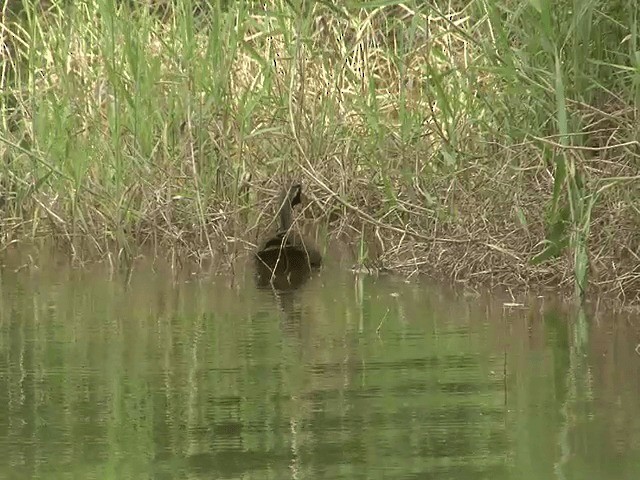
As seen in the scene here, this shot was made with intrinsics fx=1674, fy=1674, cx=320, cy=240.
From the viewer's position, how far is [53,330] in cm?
556

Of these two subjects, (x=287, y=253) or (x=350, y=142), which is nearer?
(x=287, y=253)

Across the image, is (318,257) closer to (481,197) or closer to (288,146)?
(288,146)

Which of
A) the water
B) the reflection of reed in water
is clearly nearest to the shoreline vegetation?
the reflection of reed in water

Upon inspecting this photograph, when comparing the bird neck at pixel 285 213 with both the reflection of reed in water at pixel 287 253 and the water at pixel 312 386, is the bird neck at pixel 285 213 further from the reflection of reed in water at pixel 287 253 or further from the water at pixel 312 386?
the water at pixel 312 386

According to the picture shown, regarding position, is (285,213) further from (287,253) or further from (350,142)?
(350,142)

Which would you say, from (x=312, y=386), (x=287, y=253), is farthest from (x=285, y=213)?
(x=312, y=386)

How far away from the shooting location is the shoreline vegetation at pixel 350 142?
5871mm

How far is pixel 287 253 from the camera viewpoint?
7.21m

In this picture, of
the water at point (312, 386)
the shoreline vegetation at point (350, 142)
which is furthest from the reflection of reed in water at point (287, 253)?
the water at point (312, 386)

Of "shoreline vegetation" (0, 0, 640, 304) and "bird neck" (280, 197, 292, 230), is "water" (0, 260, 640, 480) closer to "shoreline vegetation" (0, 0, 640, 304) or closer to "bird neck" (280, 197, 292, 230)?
"shoreline vegetation" (0, 0, 640, 304)

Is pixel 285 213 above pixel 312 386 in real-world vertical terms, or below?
above

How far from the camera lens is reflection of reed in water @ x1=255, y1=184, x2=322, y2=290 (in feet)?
23.3

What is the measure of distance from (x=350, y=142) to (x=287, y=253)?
596mm

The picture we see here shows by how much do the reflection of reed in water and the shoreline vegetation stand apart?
12 centimetres
